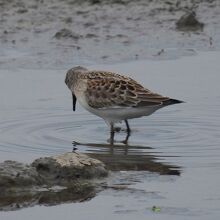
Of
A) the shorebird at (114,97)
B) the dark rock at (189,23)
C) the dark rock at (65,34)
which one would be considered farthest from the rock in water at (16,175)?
the dark rock at (189,23)

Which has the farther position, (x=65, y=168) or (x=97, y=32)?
(x=97, y=32)

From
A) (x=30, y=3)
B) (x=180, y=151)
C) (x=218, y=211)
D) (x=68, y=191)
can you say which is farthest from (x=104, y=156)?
(x=30, y=3)

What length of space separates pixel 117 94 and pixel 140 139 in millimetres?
661

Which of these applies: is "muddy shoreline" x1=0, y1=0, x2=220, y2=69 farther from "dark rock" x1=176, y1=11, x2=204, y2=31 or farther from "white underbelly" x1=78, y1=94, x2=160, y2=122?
"white underbelly" x1=78, y1=94, x2=160, y2=122

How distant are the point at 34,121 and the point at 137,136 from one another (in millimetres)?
1348

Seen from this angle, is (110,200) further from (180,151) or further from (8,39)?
(8,39)

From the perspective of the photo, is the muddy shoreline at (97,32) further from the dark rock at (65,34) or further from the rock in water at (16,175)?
the rock in water at (16,175)

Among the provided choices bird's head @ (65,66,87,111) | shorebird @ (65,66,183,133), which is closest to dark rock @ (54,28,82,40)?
bird's head @ (65,66,87,111)

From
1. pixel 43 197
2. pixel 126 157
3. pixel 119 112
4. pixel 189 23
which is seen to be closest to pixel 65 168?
pixel 43 197

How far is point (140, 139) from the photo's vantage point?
1114cm

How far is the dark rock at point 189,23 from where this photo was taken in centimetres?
1588

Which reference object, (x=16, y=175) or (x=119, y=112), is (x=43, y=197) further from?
(x=119, y=112)

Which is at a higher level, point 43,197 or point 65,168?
point 65,168

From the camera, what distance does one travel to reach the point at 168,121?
39.2 ft
